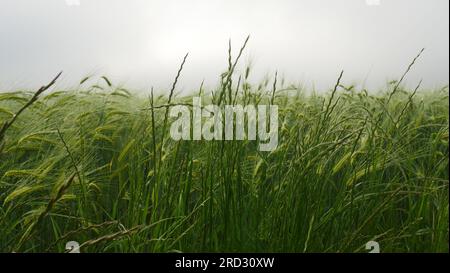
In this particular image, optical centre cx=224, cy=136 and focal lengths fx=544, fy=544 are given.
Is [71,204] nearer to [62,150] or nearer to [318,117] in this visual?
[62,150]

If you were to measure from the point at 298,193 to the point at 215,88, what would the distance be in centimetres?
33

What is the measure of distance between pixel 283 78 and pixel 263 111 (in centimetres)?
47

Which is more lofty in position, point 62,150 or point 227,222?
point 62,150

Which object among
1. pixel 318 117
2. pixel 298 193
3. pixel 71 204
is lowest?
pixel 71 204
